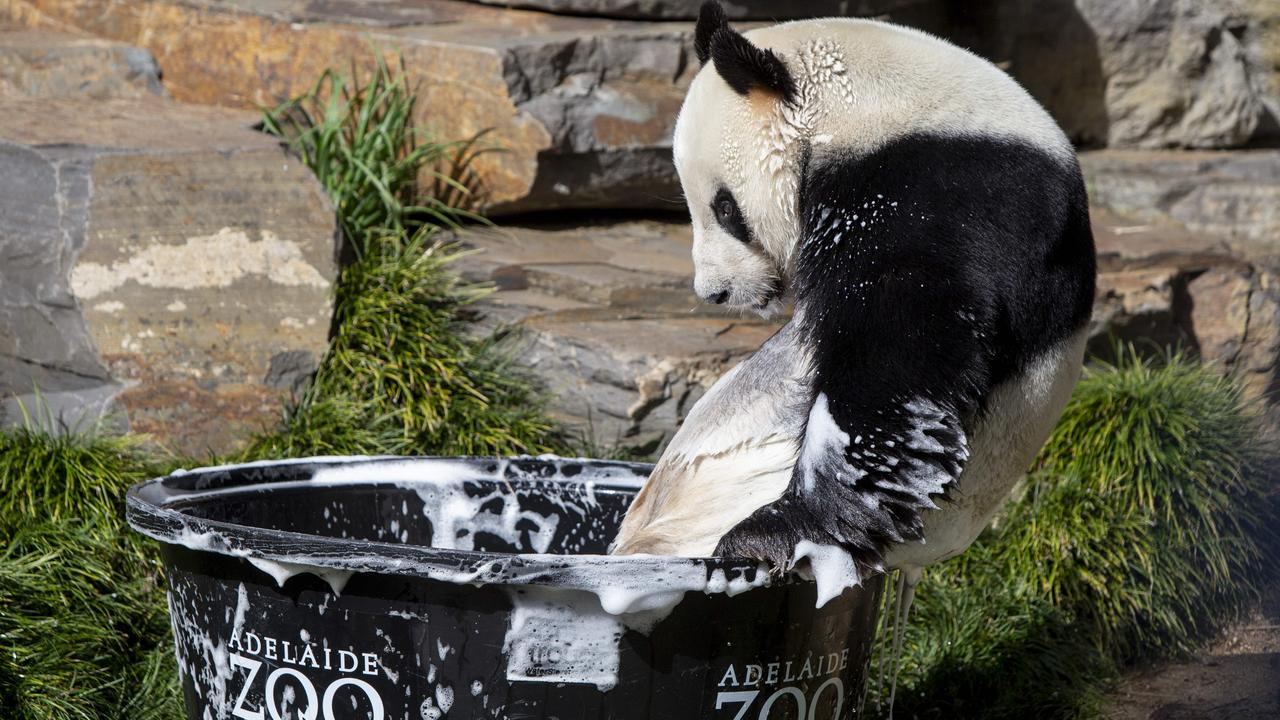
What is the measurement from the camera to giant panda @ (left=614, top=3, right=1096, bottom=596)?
6.37ft

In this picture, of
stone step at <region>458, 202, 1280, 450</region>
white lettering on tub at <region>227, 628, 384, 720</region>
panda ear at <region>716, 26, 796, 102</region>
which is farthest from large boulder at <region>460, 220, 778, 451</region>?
white lettering on tub at <region>227, 628, 384, 720</region>

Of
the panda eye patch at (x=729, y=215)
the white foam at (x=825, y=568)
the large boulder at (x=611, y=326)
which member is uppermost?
the panda eye patch at (x=729, y=215)

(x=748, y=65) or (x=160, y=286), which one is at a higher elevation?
(x=748, y=65)

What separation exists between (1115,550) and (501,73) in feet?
8.38

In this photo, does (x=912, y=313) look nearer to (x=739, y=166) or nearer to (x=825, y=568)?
(x=825, y=568)

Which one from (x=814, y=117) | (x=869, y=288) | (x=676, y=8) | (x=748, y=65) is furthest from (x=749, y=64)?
(x=676, y=8)

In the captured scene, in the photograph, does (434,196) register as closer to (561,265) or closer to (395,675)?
(561,265)

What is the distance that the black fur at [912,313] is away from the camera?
1.92 metres

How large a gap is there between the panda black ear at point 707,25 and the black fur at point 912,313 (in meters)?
0.41

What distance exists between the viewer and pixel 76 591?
10.4 ft

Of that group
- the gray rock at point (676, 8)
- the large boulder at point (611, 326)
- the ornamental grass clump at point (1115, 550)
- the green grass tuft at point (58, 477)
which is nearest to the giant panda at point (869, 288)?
the ornamental grass clump at point (1115, 550)

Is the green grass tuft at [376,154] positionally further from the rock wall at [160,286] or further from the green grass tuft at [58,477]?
the green grass tuft at [58,477]

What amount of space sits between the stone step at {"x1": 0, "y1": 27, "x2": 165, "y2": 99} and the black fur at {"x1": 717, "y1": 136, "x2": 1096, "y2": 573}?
12.3 ft

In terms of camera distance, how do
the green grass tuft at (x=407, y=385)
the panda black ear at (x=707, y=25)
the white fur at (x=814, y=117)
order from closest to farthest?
the white fur at (x=814, y=117)
the panda black ear at (x=707, y=25)
the green grass tuft at (x=407, y=385)
